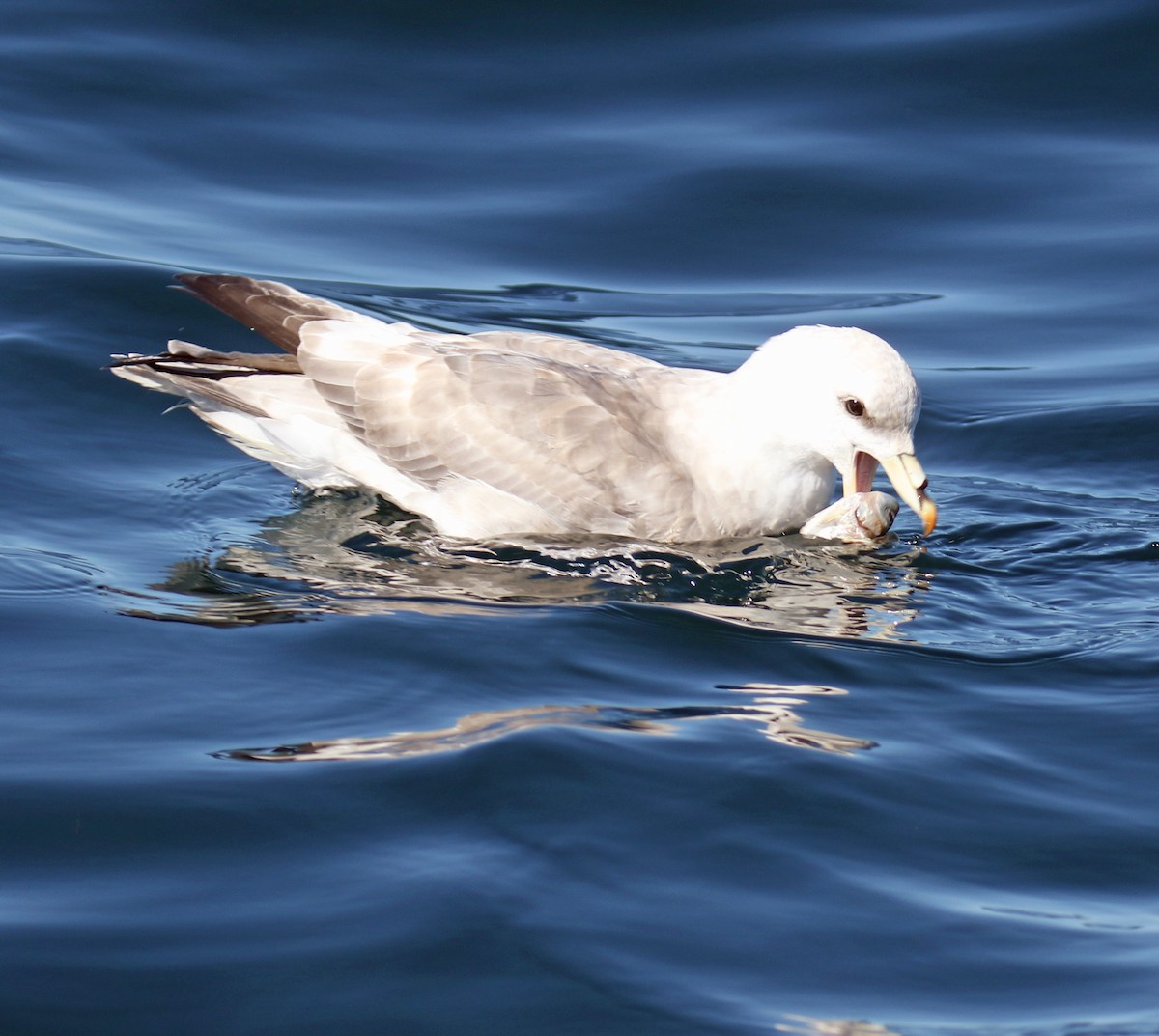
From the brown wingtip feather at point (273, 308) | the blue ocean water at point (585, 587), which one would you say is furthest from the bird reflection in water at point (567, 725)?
the brown wingtip feather at point (273, 308)

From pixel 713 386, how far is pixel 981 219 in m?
4.13

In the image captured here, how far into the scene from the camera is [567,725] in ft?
14.0

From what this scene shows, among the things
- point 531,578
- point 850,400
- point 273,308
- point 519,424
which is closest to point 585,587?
point 531,578

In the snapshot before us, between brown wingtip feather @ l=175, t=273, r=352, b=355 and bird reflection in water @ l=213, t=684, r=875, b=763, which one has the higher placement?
brown wingtip feather @ l=175, t=273, r=352, b=355

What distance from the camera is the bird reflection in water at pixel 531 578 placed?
200 inches

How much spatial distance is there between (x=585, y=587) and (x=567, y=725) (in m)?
1.05

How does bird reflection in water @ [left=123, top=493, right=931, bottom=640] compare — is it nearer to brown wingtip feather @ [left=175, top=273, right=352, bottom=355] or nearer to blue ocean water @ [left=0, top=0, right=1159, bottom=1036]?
blue ocean water @ [left=0, top=0, right=1159, bottom=1036]

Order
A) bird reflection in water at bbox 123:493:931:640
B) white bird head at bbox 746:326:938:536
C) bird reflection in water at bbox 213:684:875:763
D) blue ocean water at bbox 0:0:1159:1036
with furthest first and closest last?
1. white bird head at bbox 746:326:938:536
2. bird reflection in water at bbox 123:493:931:640
3. bird reflection in water at bbox 213:684:875:763
4. blue ocean water at bbox 0:0:1159:1036

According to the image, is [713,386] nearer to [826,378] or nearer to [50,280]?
[826,378]

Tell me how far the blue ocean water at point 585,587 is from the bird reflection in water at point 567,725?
22mm

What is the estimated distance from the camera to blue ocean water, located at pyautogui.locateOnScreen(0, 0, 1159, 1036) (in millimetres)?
3412

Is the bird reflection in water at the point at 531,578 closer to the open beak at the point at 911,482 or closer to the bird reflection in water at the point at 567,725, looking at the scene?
the open beak at the point at 911,482

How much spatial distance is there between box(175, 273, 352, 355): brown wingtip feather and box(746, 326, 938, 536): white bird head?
157 cm

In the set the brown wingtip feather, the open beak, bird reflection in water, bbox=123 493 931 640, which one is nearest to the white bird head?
the open beak
